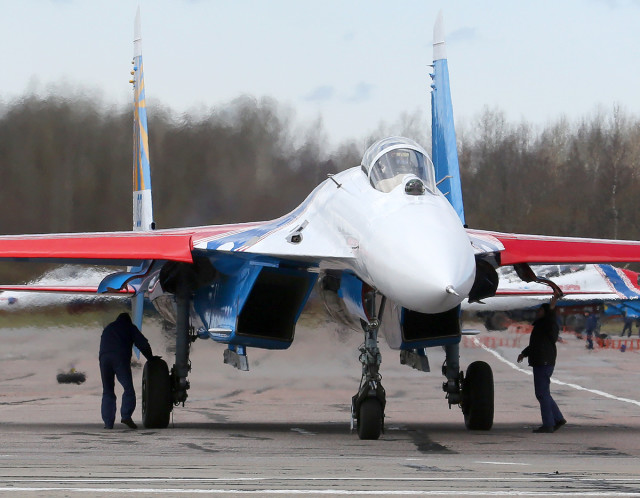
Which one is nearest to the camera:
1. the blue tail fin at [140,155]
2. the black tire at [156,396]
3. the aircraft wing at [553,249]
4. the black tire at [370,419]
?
the black tire at [370,419]

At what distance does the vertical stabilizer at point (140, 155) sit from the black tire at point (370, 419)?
21.4ft

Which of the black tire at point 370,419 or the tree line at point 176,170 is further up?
the tree line at point 176,170

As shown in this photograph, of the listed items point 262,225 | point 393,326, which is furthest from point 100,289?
point 393,326

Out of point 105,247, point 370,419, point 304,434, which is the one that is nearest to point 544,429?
point 370,419

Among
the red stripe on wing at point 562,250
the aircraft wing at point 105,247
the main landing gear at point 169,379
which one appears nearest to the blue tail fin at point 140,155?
the main landing gear at point 169,379

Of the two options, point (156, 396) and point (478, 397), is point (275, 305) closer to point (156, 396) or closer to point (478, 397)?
point (156, 396)

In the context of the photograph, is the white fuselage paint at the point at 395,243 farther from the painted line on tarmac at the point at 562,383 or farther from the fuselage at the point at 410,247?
the painted line on tarmac at the point at 562,383

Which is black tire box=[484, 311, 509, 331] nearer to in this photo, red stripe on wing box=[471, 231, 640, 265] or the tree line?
the tree line

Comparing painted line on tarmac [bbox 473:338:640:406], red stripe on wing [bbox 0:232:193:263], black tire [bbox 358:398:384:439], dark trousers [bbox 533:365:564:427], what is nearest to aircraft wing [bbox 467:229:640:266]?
dark trousers [bbox 533:365:564:427]

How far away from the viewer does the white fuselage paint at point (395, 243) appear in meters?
7.51

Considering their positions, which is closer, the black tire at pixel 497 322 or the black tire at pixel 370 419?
the black tire at pixel 370 419

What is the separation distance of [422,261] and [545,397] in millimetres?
3543

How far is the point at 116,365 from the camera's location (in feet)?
36.0

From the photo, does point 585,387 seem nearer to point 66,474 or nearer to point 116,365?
point 116,365
